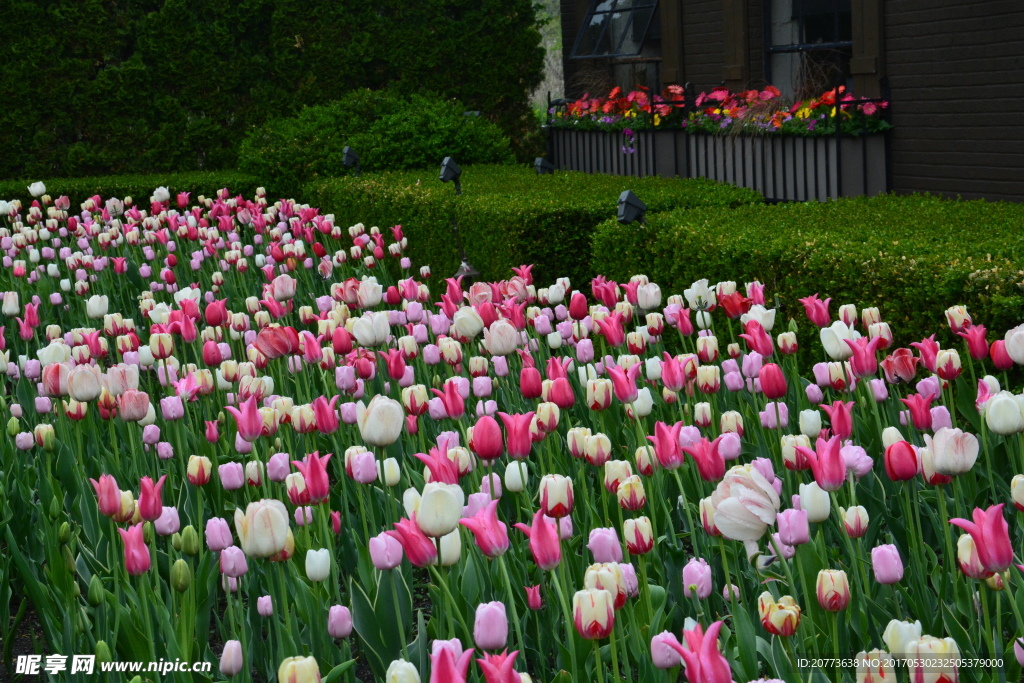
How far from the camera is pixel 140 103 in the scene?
16.4 metres

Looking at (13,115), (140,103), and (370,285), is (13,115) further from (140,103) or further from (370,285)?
(370,285)

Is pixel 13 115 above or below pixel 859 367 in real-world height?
above

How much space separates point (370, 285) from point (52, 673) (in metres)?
2.33

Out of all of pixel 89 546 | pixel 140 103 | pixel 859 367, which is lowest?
pixel 89 546

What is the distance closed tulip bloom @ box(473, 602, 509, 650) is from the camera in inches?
71.6

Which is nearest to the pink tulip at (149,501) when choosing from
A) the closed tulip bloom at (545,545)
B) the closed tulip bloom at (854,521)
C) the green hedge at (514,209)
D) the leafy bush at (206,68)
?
the closed tulip bloom at (545,545)

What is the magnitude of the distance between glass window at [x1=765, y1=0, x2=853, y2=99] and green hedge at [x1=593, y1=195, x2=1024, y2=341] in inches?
188

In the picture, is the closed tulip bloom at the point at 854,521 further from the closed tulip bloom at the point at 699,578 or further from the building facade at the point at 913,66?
the building facade at the point at 913,66

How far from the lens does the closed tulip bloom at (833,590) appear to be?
186 centimetres

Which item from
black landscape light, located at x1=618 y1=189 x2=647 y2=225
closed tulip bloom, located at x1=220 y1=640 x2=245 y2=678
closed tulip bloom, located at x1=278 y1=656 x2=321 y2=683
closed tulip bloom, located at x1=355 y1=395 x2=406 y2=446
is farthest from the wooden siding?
closed tulip bloom, located at x1=278 y1=656 x2=321 y2=683

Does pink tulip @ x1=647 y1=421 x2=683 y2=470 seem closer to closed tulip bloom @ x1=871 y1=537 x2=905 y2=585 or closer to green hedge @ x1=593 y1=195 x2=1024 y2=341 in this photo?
closed tulip bloom @ x1=871 y1=537 x2=905 y2=585

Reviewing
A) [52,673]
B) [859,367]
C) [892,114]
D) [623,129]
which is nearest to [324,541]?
[52,673]

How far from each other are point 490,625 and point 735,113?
31.8 ft

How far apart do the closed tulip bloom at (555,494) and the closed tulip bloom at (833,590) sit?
526 millimetres
